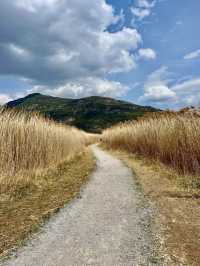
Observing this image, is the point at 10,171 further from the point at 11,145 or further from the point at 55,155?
the point at 55,155

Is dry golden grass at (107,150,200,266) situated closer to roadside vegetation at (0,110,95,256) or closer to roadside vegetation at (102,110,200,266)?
roadside vegetation at (102,110,200,266)

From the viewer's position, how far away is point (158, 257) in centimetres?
371

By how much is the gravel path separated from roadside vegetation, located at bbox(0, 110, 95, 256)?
14.9 inches

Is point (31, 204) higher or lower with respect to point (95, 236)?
lower

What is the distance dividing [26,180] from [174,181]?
14.7ft

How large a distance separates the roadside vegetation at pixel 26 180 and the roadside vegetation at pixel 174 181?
6.94ft

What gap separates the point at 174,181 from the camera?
8984 mm

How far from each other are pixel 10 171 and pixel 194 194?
5.12 metres

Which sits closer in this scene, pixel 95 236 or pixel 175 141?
pixel 95 236

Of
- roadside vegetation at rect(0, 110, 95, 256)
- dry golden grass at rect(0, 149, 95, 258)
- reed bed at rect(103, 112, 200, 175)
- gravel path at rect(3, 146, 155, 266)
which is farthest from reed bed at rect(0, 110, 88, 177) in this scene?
reed bed at rect(103, 112, 200, 175)

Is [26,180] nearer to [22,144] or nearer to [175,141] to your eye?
[22,144]

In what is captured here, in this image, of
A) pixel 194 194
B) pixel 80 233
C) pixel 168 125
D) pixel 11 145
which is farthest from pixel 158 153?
pixel 80 233

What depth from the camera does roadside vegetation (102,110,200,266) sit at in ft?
13.8

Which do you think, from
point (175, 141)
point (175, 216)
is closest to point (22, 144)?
point (175, 141)
